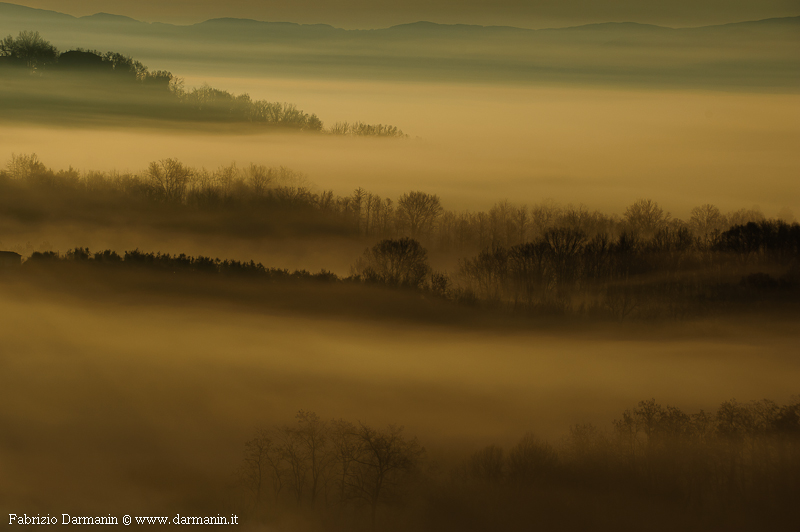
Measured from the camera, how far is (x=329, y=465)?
112 feet

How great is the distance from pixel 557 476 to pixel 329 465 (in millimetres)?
11752

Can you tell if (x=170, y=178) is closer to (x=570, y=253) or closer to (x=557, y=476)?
(x=570, y=253)

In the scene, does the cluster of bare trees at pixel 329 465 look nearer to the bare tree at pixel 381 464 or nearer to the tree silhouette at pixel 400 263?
the bare tree at pixel 381 464

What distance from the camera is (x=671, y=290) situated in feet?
147

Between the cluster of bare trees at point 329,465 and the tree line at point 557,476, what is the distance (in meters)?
0.06

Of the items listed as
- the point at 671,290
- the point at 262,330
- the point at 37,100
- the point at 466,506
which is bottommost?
the point at 466,506

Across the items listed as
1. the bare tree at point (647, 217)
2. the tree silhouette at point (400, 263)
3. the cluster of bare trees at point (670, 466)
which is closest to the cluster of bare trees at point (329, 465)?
the cluster of bare trees at point (670, 466)

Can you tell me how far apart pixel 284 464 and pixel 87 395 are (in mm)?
16399

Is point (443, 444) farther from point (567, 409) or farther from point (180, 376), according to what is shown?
point (180, 376)

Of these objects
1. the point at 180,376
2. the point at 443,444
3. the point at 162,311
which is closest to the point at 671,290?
the point at 443,444

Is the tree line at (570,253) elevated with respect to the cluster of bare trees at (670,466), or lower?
elevated

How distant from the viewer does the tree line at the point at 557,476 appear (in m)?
31.8

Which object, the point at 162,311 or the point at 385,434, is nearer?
the point at 385,434

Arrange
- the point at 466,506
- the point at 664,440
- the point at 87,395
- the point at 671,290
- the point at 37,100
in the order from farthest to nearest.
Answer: the point at 37,100 → the point at 671,290 → the point at 87,395 → the point at 664,440 → the point at 466,506
